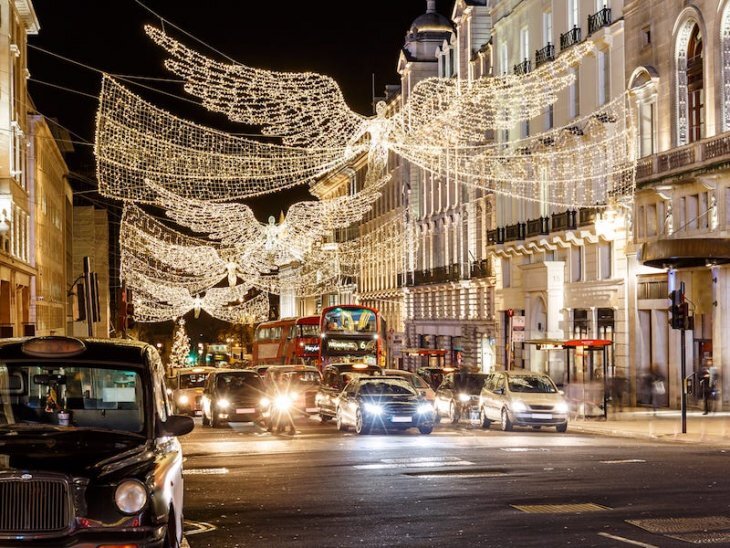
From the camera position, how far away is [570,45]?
1923 inches

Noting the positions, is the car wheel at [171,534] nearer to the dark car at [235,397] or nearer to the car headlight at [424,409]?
the car headlight at [424,409]

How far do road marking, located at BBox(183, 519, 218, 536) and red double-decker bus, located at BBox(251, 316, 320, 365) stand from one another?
41.5 meters

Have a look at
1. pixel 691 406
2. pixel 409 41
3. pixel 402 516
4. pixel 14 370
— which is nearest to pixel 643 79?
pixel 691 406

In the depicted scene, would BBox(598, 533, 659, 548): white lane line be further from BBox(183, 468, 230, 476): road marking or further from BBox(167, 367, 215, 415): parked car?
BBox(167, 367, 215, 415): parked car

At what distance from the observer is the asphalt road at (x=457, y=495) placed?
41.6 ft

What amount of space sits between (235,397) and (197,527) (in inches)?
889

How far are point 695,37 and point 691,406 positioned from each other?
11233 millimetres

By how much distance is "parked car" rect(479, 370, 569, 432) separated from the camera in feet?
105

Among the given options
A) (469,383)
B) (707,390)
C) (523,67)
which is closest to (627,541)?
(469,383)

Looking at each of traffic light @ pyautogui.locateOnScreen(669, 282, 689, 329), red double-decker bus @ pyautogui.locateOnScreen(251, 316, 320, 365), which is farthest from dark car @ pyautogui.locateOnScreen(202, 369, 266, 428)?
red double-decker bus @ pyautogui.locateOnScreen(251, 316, 320, 365)

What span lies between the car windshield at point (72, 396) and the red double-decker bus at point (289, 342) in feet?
148

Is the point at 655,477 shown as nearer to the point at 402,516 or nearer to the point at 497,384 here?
the point at 402,516

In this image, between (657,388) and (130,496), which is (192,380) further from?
(130,496)

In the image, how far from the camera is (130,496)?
8.60 meters
